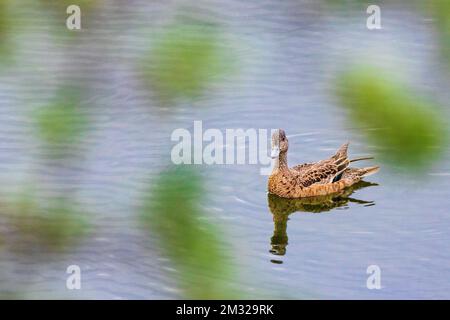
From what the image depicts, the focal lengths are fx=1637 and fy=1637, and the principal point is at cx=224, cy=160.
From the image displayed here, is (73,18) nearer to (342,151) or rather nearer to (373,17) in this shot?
(373,17)

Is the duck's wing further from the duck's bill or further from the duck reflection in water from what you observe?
the duck's bill

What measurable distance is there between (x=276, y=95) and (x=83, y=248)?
285 centimetres

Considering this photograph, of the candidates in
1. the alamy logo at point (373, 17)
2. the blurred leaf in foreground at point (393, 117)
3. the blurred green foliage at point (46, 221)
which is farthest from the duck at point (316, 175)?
the alamy logo at point (373, 17)

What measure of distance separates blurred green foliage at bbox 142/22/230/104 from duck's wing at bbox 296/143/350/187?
50.3 inches

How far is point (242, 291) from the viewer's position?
11.0m

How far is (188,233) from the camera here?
38.4ft

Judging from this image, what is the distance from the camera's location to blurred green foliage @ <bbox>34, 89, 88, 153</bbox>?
13.0m

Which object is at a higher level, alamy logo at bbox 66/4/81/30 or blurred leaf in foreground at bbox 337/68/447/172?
alamy logo at bbox 66/4/81/30

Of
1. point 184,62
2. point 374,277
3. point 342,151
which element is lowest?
point 374,277

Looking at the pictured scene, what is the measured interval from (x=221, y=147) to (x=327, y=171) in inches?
34.0

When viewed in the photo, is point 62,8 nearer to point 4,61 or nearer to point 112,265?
point 4,61

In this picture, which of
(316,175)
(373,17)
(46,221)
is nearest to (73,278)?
(46,221)

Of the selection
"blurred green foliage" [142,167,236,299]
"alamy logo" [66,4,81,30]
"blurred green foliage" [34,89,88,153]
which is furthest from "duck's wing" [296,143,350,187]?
"alamy logo" [66,4,81,30]

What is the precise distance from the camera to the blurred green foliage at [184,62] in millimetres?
13867
